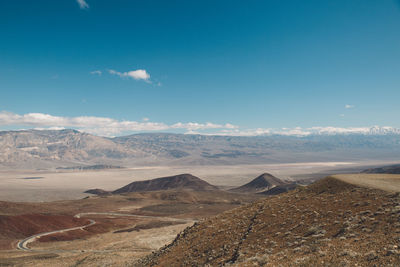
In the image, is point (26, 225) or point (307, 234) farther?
point (26, 225)

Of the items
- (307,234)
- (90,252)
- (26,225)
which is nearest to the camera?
(307,234)

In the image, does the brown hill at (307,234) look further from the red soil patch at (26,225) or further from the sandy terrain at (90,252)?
the red soil patch at (26,225)

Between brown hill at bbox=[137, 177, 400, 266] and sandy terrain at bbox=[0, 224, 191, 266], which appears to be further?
sandy terrain at bbox=[0, 224, 191, 266]

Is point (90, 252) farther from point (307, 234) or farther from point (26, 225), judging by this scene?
point (307, 234)

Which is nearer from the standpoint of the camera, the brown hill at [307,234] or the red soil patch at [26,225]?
the brown hill at [307,234]

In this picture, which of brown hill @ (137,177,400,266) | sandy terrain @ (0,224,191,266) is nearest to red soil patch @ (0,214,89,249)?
sandy terrain @ (0,224,191,266)

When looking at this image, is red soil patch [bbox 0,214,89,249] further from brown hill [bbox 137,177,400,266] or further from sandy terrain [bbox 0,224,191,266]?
brown hill [bbox 137,177,400,266]

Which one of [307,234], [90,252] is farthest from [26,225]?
[307,234]

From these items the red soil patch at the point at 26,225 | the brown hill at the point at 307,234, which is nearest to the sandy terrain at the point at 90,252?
the red soil patch at the point at 26,225

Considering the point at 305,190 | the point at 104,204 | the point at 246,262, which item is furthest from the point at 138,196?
the point at 246,262
